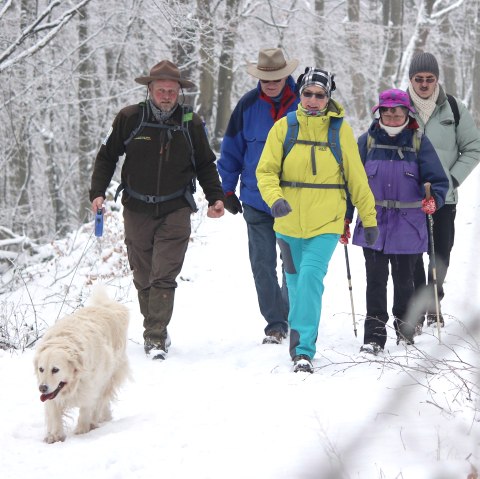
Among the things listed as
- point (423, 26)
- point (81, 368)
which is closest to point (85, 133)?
point (423, 26)

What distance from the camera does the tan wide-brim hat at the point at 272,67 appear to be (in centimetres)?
606

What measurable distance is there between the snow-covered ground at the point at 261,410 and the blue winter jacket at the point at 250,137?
138 cm

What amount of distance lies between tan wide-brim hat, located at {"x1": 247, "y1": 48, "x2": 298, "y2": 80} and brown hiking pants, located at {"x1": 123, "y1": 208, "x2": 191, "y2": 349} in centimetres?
127

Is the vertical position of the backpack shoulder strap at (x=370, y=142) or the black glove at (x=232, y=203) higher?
the backpack shoulder strap at (x=370, y=142)

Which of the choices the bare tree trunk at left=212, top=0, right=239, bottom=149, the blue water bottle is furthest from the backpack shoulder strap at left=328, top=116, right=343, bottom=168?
the bare tree trunk at left=212, top=0, right=239, bottom=149

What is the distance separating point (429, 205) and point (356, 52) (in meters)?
18.5

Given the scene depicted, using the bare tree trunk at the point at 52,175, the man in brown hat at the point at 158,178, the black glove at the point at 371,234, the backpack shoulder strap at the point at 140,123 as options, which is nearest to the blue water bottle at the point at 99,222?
the man in brown hat at the point at 158,178

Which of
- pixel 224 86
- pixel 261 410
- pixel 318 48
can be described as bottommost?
pixel 261 410

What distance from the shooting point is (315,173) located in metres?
5.36

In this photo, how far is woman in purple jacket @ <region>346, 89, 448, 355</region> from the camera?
5.75 metres

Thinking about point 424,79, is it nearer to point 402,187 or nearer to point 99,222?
point 402,187

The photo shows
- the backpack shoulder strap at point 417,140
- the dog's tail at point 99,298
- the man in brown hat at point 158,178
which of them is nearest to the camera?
the dog's tail at point 99,298

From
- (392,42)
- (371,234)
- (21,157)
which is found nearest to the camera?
(371,234)

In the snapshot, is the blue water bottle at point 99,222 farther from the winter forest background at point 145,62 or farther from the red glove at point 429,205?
the winter forest background at point 145,62
